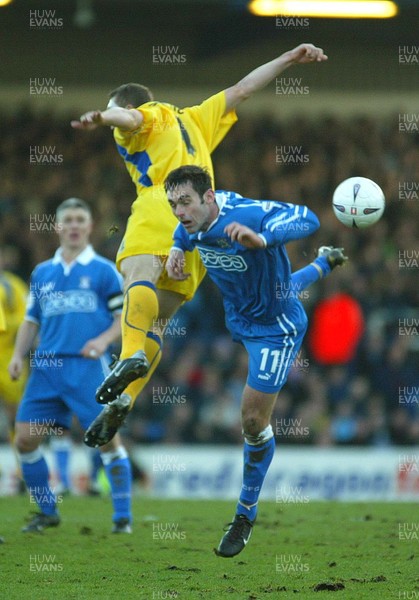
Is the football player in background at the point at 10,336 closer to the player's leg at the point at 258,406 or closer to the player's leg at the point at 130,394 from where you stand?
the player's leg at the point at 130,394

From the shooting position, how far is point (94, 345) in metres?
8.96

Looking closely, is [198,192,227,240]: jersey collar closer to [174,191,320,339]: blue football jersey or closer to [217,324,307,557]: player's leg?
[174,191,320,339]: blue football jersey

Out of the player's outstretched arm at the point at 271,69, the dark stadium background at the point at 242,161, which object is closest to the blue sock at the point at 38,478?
the player's outstretched arm at the point at 271,69

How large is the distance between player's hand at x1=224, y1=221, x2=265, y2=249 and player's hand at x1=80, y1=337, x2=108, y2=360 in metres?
2.81

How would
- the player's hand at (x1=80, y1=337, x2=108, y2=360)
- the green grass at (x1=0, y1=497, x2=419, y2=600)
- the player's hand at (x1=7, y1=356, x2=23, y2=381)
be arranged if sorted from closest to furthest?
1. the green grass at (x1=0, y1=497, x2=419, y2=600)
2. the player's hand at (x1=80, y1=337, x2=108, y2=360)
3. the player's hand at (x1=7, y1=356, x2=23, y2=381)

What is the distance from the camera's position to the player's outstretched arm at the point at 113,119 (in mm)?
6465

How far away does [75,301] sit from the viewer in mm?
9516

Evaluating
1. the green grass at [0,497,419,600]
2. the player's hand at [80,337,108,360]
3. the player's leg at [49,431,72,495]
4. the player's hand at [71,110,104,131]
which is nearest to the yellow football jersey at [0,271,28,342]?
the player's leg at [49,431,72,495]

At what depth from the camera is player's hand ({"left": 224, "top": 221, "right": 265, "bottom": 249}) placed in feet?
20.8

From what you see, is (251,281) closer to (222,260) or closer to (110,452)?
(222,260)

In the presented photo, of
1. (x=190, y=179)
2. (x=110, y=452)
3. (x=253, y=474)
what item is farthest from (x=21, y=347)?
(x=190, y=179)

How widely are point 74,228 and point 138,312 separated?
2.49 metres

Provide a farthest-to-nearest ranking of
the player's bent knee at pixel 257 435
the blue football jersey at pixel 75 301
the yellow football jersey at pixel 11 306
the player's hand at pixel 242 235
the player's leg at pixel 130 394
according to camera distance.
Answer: the yellow football jersey at pixel 11 306
the blue football jersey at pixel 75 301
the player's bent knee at pixel 257 435
the player's leg at pixel 130 394
the player's hand at pixel 242 235

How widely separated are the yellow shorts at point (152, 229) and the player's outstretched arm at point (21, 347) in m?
2.05
